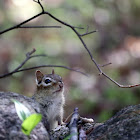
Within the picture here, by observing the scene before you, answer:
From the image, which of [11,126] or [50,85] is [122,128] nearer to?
[11,126]

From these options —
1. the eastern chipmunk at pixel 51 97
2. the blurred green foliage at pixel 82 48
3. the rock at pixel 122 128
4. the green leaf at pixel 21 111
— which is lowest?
the rock at pixel 122 128

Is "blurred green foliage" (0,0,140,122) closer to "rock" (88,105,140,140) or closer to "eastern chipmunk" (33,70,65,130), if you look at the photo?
"eastern chipmunk" (33,70,65,130)

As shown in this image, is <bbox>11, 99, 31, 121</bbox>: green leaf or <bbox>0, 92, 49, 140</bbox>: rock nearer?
<bbox>11, 99, 31, 121</bbox>: green leaf

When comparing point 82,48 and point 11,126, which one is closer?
point 11,126

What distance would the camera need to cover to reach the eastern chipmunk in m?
3.81

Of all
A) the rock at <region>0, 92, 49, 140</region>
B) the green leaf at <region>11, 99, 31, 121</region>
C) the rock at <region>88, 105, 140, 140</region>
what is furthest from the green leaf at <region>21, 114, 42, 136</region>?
the rock at <region>88, 105, 140, 140</region>

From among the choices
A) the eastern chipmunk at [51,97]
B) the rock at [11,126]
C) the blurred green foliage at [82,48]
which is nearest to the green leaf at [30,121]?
the rock at [11,126]

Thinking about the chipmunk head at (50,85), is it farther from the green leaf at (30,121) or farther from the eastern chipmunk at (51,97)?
the green leaf at (30,121)

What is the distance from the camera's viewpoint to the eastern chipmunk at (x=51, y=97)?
12.5ft

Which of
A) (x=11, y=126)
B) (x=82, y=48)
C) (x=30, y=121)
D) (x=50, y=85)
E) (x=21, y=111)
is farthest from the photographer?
(x=82, y=48)

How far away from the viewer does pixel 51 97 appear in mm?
4016

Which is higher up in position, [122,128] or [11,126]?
[11,126]

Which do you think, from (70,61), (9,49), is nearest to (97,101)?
(70,61)

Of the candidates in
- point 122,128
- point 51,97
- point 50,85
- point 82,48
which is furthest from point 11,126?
point 82,48
